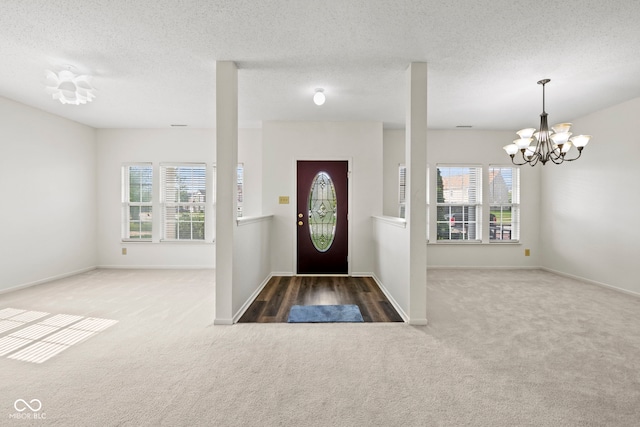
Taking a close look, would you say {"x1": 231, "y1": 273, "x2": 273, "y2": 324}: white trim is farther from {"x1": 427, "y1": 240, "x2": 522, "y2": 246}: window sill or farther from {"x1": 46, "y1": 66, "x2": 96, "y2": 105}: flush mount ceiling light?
{"x1": 427, "y1": 240, "x2": 522, "y2": 246}: window sill

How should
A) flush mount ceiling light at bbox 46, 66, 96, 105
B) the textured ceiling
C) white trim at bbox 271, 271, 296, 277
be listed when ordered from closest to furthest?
the textured ceiling < flush mount ceiling light at bbox 46, 66, 96, 105 < white trim at bbox 271, 271, 296, 277

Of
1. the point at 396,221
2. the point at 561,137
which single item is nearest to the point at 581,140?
the point at 561,137

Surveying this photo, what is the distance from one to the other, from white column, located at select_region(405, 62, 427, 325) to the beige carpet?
0.30 meters

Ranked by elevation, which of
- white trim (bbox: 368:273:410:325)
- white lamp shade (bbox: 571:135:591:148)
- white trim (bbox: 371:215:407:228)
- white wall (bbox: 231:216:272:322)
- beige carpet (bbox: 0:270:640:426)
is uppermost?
white lamp shade (bbox: 571:135:591:148)

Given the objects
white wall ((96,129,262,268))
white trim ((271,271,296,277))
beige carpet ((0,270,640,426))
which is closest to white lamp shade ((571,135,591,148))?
beige carpet ((0,270,640,426))

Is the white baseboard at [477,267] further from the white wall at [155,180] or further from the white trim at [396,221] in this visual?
the white wall at [155,180]

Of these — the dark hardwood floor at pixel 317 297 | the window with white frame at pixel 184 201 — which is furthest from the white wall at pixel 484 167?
the window with white frame at pixel 184 201

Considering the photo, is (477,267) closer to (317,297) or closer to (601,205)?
(601,205)

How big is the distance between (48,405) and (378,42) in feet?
11.9

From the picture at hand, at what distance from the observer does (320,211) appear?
563 cm

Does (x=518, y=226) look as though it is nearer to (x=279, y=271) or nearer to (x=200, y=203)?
(x=279, y=271)

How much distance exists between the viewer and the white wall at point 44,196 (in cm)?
450

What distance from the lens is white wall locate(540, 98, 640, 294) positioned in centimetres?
450

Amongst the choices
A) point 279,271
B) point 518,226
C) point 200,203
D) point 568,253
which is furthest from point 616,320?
point 200,203
